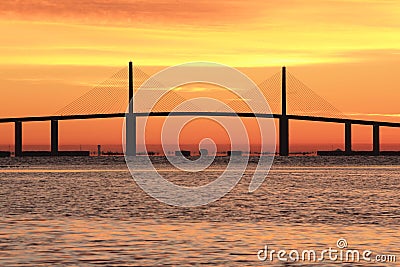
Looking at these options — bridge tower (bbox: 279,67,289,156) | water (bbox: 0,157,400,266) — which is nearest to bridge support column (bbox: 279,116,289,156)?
bridge tower (bbox: 279,67,289,156)

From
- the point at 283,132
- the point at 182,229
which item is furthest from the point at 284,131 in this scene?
the point at 182,229

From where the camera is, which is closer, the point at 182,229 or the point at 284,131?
the point at 182,229

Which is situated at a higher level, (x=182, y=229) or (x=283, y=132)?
(x=283, y=132)

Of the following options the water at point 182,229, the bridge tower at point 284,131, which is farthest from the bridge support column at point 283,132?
the water at point 182,229

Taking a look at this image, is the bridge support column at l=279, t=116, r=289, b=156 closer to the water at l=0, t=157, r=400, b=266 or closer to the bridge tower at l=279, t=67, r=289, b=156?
the bridge tower at l=279, t=67, r=289, b=156

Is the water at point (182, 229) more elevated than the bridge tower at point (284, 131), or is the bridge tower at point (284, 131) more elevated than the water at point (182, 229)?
the bridge tower at point (284, 131)

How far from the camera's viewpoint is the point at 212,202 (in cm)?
4941

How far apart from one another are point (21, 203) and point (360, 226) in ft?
62.2

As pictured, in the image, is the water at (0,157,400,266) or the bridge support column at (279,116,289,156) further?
the bridge support column at (279,116,289,156)

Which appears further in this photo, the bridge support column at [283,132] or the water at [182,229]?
the bridge support column at [283,132]

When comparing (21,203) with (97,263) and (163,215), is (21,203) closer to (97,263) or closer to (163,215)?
(163,215)

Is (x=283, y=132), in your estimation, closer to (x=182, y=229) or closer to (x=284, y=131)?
(x=284, y=131)

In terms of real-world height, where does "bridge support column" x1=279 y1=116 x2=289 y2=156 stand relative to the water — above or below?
above

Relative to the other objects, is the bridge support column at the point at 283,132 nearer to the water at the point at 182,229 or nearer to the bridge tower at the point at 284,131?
the bridge tower at the point at 284,131
